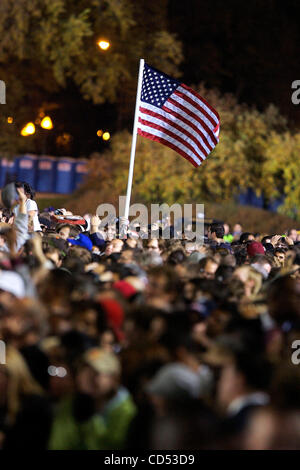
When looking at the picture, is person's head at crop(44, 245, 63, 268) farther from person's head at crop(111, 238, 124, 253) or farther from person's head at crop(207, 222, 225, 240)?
person's head at crop(207, 222, 225, 240)

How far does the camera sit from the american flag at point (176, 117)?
1380 cm

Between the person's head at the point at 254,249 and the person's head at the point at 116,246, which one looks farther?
the person's head at the point at 254,249

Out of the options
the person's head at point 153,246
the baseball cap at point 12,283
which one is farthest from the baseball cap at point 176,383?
the person's head at point 153,246

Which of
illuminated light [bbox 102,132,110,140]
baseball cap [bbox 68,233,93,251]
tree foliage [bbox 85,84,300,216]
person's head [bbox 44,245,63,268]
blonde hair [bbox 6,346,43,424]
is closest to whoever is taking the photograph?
blonde hair [bbox 6,346,43,424]

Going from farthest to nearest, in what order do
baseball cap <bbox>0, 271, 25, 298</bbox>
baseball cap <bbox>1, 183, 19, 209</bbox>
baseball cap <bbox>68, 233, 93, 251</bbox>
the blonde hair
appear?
1. baseball cap <bbox>68, 233, 93, 251</bbox>
2. baseball cap <bbox>1, 183, 19, 209</bbox>
3. baseball cap <bbox>0, 271, 25, 298</bbox>
4. the blonde hair

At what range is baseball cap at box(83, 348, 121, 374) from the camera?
5.24m

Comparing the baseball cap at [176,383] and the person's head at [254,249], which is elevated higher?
the person's head at [254,249]

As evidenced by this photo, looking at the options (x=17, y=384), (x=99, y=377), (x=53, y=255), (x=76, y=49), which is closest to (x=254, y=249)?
(x=53, y=255)

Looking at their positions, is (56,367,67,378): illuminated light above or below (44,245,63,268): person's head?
below

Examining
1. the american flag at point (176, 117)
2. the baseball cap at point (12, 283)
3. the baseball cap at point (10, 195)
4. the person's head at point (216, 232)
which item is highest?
the american flag at point (176, 117)

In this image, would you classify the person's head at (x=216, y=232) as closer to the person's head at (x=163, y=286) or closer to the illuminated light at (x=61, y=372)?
the person's head at (x=163, y=286)

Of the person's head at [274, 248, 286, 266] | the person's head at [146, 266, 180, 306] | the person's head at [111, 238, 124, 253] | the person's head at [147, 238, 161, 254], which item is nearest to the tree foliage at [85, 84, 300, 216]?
the person's head at [274, 248, 286, 266]

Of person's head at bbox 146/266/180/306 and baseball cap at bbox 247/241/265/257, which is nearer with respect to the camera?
person's head at bbox 146/266/180/306

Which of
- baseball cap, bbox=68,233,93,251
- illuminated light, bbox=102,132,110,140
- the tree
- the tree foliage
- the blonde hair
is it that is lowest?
the blonde hair
